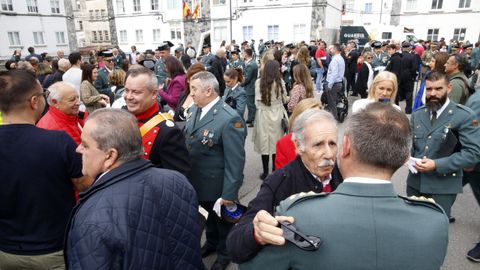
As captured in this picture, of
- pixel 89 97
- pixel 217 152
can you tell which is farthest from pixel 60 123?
pixel 89 97

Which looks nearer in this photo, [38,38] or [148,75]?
[148,75]

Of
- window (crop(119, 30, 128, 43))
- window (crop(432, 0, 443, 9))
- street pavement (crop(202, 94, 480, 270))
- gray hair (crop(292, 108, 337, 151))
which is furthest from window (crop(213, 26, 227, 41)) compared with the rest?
gray hair (crop(292, 108, 337, 151))

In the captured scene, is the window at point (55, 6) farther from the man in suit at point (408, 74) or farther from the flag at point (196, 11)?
the man in suit at point (408, 74)

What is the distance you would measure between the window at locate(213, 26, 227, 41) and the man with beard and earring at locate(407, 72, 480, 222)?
28284 mm

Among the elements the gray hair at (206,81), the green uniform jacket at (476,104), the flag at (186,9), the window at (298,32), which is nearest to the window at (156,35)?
the flag at (186,9)

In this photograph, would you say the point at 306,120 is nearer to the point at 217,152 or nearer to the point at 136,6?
the point at 217,152

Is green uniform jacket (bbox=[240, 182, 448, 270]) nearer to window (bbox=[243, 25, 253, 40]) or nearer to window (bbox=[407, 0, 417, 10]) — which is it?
window (bbox=[243, 25, 253, 40])

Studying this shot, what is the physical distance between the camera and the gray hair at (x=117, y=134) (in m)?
1.76

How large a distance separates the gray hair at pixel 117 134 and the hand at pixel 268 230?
868 millimetres

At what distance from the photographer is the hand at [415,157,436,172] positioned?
2896mm

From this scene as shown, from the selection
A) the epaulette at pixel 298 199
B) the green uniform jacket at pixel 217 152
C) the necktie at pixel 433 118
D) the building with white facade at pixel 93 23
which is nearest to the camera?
the epaulette at pixel 298 199

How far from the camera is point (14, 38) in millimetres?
32625

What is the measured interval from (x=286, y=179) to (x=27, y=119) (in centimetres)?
184

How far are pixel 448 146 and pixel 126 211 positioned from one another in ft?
9.15
